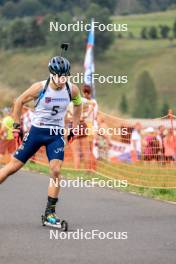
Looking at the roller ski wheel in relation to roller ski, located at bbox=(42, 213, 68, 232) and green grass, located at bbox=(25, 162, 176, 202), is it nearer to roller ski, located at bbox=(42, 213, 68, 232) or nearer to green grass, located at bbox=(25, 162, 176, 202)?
roller ski, located at bbox=(42, 213, 68, 232)

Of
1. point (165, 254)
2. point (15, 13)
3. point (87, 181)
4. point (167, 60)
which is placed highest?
point (15, 13)

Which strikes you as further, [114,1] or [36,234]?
[114,1]

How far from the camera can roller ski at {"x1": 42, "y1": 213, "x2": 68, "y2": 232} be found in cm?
1052

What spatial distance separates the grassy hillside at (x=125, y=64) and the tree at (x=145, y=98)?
107cm

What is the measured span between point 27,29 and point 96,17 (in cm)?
1364

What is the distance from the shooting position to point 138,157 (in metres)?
18.4

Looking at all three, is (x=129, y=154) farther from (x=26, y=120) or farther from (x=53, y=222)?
(x=53, y=222)

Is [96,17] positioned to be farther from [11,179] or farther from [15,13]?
[11,179]

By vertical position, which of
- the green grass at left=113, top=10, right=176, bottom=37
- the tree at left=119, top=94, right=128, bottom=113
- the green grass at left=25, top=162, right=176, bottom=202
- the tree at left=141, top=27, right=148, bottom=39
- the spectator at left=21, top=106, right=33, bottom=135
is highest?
the green grass at left=113, top=10, right=176, bottom=37

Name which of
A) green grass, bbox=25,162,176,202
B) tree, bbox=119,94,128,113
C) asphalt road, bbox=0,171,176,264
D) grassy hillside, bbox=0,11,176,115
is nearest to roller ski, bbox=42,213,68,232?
asphalt road, bbox=0,171,176,264

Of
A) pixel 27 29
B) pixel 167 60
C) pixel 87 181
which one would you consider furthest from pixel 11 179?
pixel 27 29

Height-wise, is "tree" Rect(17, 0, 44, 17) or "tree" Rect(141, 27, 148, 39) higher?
"tree" Rect(17, 0, 44, 17)

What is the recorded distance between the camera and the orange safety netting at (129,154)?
16.1 m

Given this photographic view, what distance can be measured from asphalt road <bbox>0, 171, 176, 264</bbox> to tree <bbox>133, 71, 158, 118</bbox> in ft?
209
